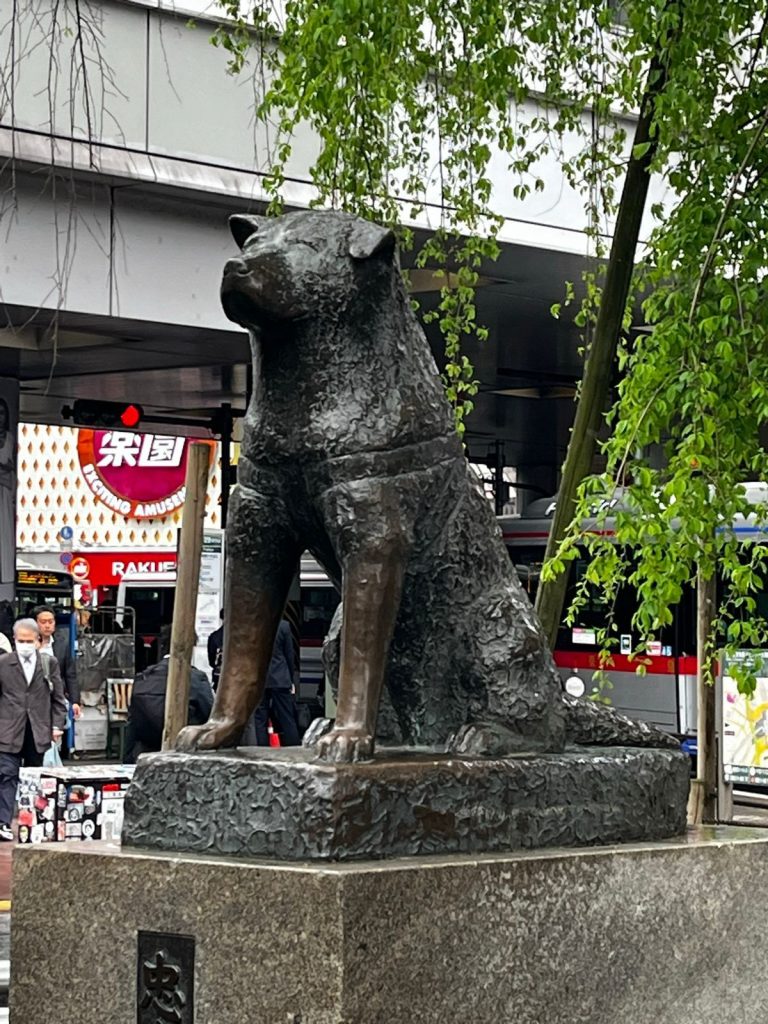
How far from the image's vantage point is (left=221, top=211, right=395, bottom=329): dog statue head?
463cm

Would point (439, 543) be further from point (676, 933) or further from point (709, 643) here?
point (709, 643)

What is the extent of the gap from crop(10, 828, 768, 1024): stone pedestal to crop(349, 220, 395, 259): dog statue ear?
4.78 feet

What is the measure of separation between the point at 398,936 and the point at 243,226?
188 cm

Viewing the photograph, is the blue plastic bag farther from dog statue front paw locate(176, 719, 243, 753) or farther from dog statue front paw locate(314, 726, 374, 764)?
dog statue front paw locate(314, 726, 374, 764)

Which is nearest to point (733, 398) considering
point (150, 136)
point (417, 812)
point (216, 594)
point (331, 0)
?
point (331, 0)

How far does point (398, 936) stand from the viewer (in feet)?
13.6

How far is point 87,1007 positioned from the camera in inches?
178

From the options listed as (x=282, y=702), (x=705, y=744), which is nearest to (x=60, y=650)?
→ (x=282, y=702)

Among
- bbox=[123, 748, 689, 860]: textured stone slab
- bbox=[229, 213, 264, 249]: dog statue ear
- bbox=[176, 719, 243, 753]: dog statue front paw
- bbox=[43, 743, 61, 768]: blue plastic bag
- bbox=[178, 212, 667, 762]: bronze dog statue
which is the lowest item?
bbox=[43, 743, 61, 768]: blue plastic bag

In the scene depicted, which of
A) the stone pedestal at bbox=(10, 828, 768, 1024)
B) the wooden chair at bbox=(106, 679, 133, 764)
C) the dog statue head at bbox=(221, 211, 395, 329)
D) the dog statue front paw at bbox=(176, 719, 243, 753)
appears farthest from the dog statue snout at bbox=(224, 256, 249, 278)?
the wooden chair at bbox=(106, 679, 133, 764)

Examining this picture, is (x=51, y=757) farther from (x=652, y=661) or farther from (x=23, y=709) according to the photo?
(x=652, y=661)

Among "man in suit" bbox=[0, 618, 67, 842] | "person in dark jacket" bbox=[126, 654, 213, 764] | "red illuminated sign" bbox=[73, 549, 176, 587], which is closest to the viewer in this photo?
"person in dark jacket" bbox=[126, 654, 213, 764]

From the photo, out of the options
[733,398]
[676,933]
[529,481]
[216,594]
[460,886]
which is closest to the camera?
[460,886]

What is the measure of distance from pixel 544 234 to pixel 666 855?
1010 centimetres
